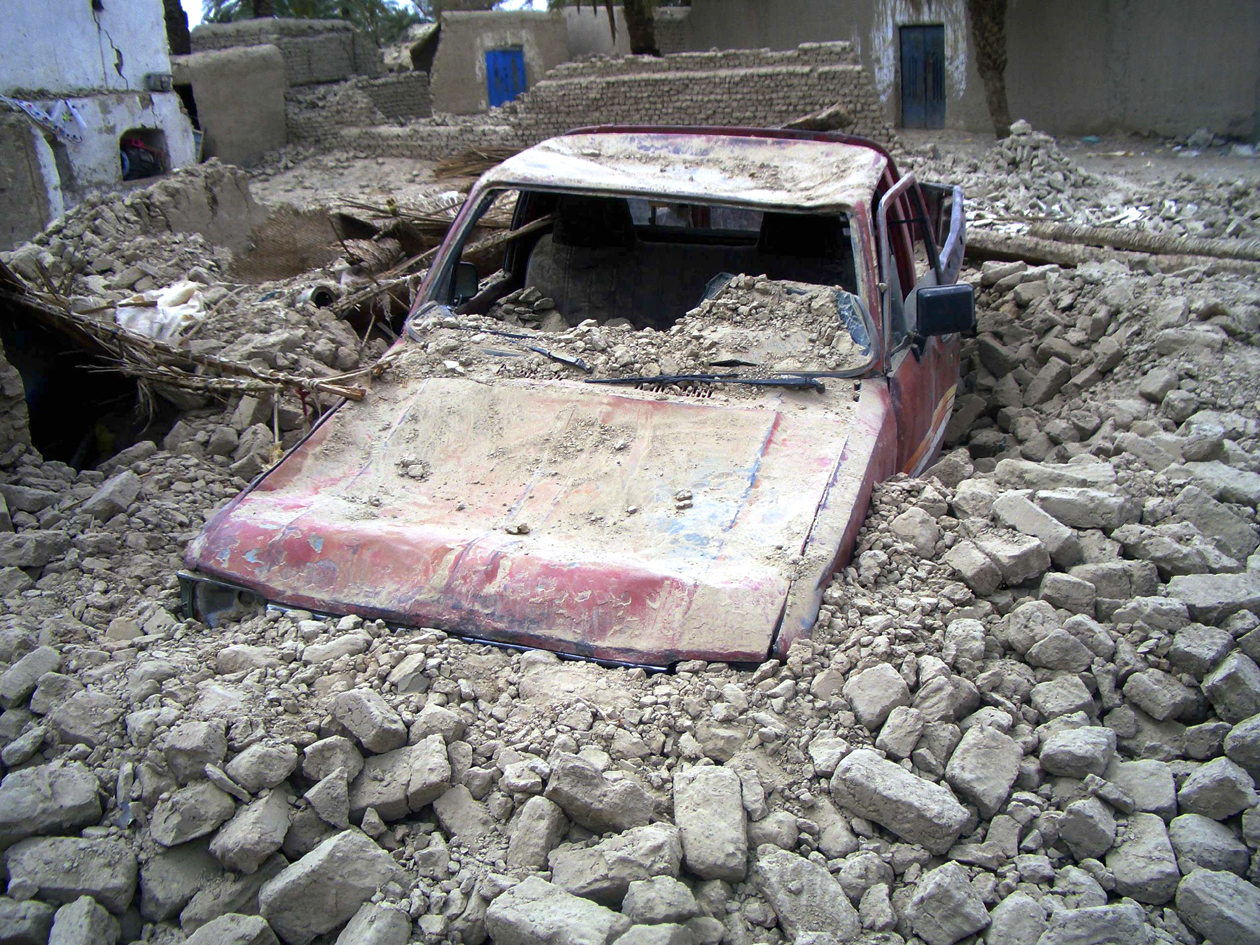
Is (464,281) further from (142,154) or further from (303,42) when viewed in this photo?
(303,42)

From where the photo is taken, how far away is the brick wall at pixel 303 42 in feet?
69.3

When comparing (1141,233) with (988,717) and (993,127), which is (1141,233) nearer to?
(988,717)

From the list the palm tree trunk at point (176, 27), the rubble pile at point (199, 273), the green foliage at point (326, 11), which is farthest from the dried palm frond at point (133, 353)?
the green foliage at point (326, 11)

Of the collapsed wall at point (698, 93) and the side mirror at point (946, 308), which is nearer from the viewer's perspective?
the side mirror at point (946, 308)

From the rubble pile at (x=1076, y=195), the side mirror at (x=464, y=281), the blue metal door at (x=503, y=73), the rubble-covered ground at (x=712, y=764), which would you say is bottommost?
the rubble-covered ground at (x=712, y=764)

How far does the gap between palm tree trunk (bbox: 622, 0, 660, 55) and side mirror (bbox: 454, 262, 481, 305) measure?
14874 millimetres

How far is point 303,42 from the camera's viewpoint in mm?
21172

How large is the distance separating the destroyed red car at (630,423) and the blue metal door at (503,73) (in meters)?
18.0

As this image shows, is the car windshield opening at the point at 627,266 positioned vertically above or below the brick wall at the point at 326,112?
below

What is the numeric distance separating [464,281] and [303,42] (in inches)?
769

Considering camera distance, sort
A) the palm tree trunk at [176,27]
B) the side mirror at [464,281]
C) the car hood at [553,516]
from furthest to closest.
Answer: the palm tree trunk at [176,27], the side mirror at [464,281], the car hood at [553,516]

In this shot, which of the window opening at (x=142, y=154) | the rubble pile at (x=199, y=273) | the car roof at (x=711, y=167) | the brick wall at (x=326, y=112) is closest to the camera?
the car roof at (x=711, y=167)

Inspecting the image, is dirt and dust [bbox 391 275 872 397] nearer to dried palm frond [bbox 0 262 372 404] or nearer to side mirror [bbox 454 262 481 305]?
side mirror [bbox 454 262 481 305]

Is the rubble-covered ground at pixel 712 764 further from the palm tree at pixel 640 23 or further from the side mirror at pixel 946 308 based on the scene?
the palm tree at pixel 640 23
